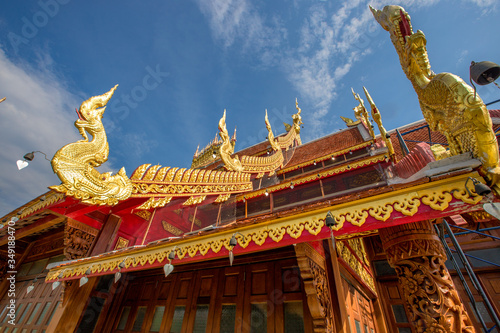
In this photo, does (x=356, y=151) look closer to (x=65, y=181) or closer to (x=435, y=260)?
(x=435, y=260)

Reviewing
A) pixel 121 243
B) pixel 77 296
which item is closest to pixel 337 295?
pixel 121 243

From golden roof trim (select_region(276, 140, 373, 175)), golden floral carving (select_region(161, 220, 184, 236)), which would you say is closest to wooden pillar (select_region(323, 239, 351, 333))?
golden floral carving (select_region(161, 220, 184, 236))

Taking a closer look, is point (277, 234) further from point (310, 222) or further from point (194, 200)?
point (194, 200)

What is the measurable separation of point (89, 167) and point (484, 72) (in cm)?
441

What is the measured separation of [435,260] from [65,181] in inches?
171

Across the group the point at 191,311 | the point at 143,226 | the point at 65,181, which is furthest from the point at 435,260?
the point at 143,226

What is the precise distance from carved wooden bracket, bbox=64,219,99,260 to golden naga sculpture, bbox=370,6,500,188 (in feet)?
18.6

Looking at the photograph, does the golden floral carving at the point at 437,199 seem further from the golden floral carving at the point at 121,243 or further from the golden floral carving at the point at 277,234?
the golden floral carving at the point at 121,243

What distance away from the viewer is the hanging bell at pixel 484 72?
1.70m

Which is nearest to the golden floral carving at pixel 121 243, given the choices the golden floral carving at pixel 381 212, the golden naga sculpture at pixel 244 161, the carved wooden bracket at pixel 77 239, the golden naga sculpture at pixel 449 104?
the carved wooden bracket at pixel 77 239

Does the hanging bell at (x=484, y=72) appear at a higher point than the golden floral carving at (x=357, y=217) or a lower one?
higher

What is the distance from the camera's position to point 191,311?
3.27 m

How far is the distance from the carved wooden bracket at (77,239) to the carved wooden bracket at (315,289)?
4163 mm

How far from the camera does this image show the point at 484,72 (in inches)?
68.5
